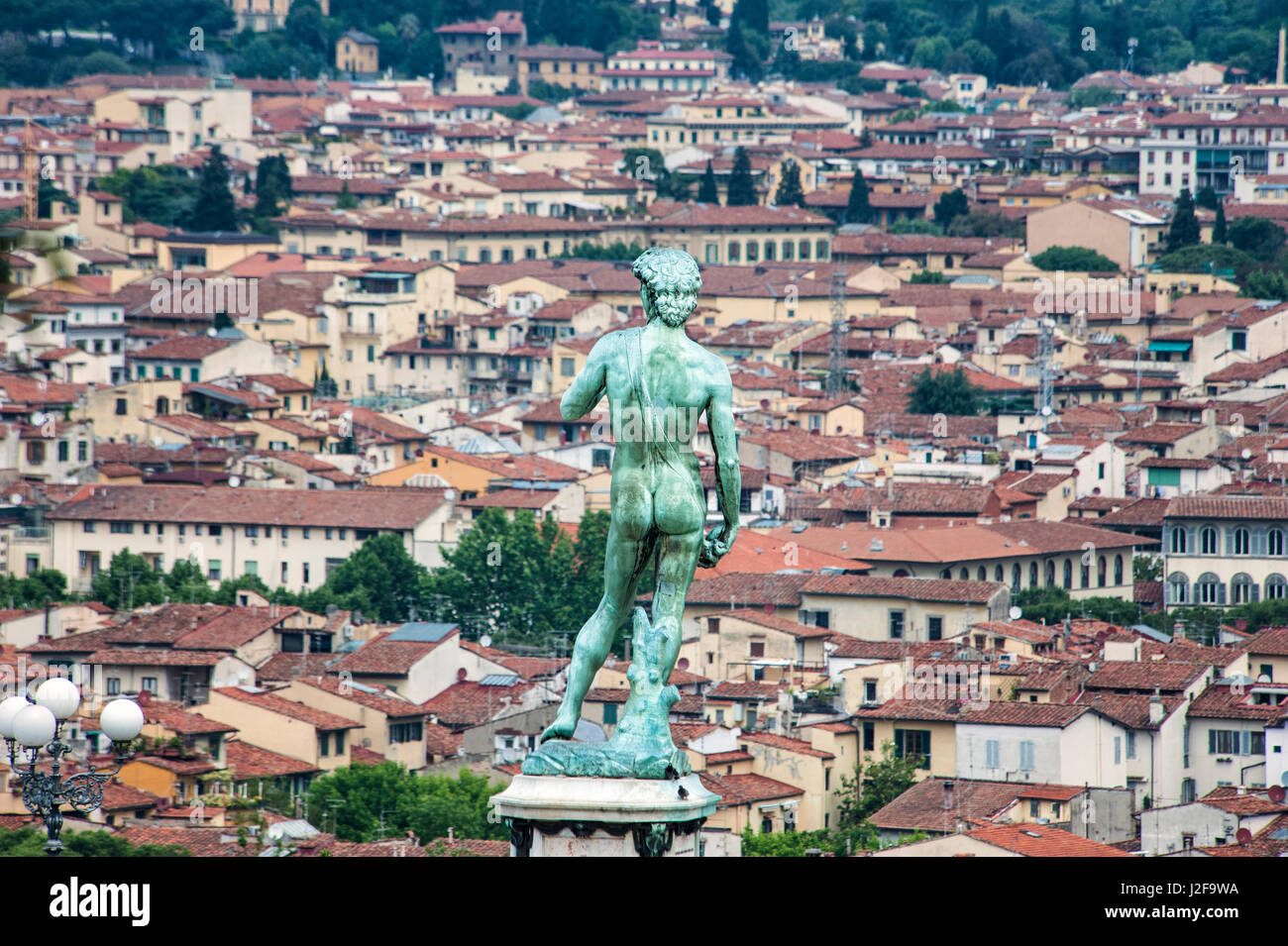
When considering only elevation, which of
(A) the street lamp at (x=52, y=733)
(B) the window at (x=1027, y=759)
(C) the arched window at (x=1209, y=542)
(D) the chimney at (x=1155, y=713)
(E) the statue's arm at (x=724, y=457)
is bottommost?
(C) the arched window at (x=1209, y=542)

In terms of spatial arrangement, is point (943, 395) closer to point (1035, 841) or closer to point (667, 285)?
point (1035, 841)

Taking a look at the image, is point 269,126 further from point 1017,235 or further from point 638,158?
point 1017,235

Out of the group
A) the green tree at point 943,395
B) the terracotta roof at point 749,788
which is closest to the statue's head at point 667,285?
the terracotta roof at point 749,788

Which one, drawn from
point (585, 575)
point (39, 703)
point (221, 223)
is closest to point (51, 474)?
point (585, 575)

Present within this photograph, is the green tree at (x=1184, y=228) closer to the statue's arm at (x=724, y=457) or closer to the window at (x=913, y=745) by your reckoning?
the window at (x=913, y=745)

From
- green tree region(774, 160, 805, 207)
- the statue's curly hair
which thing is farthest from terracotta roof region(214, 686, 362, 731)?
green tree region(774, 160, 805, 207)

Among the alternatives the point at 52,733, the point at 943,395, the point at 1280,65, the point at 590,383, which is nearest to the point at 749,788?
the point at 52,733
